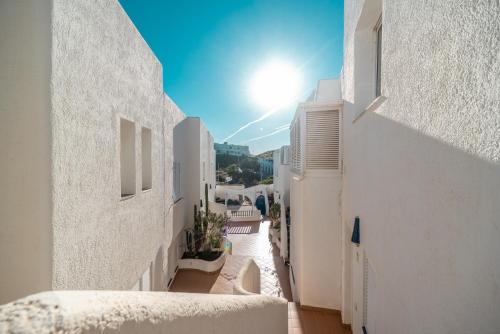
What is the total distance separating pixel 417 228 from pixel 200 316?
85.3 inches

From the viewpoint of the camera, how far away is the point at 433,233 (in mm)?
1975

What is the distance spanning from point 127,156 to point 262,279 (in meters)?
9.52

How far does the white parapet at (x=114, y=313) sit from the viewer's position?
866 mm

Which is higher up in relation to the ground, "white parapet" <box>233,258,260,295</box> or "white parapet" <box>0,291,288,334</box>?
"white parapet" <box>0,291,288,334</box>

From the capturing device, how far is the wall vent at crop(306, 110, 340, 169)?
7.93 meters

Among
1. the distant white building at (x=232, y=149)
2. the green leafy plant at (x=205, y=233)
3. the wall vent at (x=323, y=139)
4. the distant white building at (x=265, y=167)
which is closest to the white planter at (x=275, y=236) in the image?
the green leafy plant at (x=205, y=233)

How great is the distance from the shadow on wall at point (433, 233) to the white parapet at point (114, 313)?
5.92ft

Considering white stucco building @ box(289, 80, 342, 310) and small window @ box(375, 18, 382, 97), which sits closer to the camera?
small window @ box(375, 18, 382, 97)

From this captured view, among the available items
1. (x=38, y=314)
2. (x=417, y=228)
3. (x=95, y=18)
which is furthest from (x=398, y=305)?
(x=95, y=18)

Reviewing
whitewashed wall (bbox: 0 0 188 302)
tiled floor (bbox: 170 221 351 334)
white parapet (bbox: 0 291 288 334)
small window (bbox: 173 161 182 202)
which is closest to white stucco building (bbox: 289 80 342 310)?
tiled floor (bbox: 170 221 351 334)

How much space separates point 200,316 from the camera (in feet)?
5.69

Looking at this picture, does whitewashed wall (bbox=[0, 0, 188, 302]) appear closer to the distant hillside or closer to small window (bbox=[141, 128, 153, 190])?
small window (bbox=[141, 128, 153, 190])

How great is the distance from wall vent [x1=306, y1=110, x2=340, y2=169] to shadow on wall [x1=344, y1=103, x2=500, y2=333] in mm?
4109

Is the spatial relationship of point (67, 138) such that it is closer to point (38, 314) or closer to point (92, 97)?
point (92, 97)
